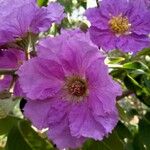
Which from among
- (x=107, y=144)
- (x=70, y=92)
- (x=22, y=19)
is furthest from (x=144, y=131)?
(x=22, y=19)

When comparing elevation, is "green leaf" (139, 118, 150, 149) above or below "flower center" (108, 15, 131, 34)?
below

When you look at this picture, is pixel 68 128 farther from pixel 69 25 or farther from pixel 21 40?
pixel 69 25

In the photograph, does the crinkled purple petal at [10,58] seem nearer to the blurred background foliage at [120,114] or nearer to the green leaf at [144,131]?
the blurred background foliage at [120,114]

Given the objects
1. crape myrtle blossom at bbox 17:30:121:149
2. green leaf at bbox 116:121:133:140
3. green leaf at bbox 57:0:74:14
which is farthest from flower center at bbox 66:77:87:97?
green leaf at bbox 57:0:74:14

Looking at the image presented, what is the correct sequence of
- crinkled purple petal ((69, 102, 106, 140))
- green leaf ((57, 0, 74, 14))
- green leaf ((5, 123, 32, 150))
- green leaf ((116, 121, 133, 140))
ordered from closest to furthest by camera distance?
crinkled purple petal ((69, 102, 106, 140)), green leaf ((5, 123, 32, 150)), green leaf ((116, 121, 133, 140)), green leaf ((57, 0, 74, 14))

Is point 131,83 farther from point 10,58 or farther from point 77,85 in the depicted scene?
point 10,58

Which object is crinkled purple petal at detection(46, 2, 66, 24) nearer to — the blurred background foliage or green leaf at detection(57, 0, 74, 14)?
the blurred background foliage

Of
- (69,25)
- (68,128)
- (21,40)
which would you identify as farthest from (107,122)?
(69,25)

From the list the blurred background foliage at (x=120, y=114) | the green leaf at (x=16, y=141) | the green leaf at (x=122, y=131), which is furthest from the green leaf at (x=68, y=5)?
the green leaf at (x=16, y=141)
